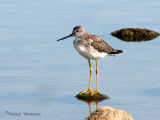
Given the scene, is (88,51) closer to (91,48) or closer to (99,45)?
(91,48)

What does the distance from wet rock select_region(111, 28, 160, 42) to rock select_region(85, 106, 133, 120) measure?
6.48 meters

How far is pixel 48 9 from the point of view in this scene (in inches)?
813

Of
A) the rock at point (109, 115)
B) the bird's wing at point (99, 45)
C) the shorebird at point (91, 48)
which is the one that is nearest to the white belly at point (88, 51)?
the shorebird at point (91, 48)

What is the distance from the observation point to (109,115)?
39.0 feet

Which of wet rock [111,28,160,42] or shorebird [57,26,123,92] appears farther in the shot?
wet rock [111,28,160,42]

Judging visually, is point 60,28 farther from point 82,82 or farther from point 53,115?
point 53,115

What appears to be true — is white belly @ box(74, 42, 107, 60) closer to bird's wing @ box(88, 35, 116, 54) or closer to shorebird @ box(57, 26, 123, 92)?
shorebird @ box(57, 26, 123, 92)

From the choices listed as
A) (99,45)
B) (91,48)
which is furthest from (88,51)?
(99,45)

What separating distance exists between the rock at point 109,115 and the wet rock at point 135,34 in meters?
6.48

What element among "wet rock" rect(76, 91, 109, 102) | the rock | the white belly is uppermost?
the white belly

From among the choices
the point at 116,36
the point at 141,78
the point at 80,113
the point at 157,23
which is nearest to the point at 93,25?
the point at 116,36

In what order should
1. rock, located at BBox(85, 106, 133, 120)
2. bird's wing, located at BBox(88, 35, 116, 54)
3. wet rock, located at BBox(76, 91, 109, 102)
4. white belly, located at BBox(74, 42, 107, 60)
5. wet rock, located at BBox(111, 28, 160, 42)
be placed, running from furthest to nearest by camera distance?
wet rock, located at BBox(111, 28, 160, 42), bird's wing, located at BBox(88, 35, 116, 54), white belly, located at BBox(74, 42, 107, 60), wet rock, located at BBox(76, 91, 109, 102), rock, located at BBox(85, 106, 133, 120)

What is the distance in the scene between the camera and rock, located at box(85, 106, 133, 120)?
11797mm

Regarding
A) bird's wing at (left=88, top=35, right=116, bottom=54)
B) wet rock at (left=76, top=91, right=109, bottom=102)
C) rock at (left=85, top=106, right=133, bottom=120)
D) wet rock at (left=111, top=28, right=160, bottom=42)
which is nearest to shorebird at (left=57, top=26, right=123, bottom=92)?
bird's wing at (left=88, top=35, right=116, bottom=54)
